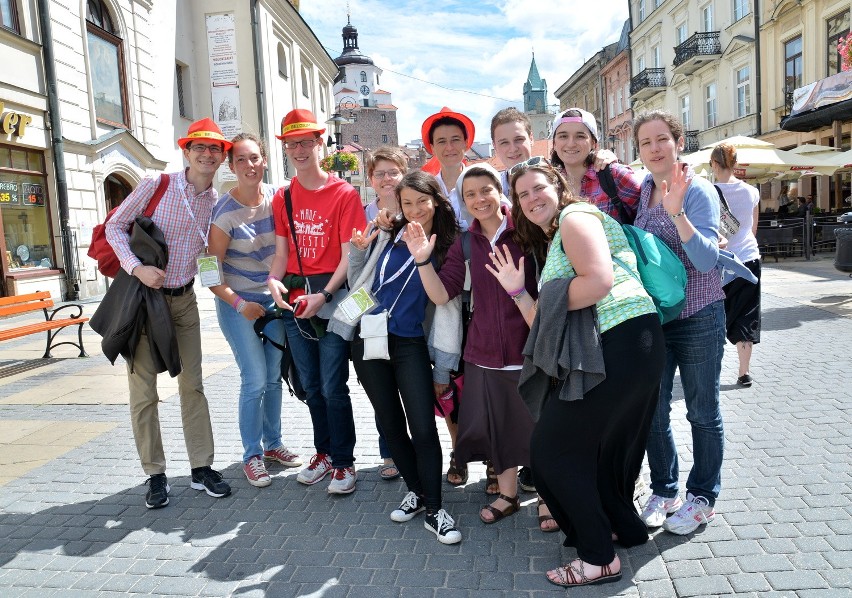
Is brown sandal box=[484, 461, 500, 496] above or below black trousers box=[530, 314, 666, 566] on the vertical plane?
below

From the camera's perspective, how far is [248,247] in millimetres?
4074

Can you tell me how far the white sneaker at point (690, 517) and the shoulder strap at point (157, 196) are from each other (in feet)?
11.3

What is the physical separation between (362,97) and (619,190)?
3935 inches

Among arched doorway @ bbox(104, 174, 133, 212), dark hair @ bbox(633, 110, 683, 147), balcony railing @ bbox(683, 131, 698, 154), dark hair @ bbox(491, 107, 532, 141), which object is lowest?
dark hair @ bbox(633, 110, 683, 147)

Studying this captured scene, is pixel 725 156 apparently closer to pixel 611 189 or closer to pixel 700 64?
pixel 611 189

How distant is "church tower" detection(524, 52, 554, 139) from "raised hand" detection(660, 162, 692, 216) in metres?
110

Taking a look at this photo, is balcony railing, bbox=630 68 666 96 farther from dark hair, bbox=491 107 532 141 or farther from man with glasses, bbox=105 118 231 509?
man with glasses, bbox=105 118 231 509

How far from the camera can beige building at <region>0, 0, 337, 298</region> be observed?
41.7ft

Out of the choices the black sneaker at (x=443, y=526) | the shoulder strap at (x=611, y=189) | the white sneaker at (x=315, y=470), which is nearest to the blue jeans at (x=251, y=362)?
the white sneaker at (x=315, y=470)

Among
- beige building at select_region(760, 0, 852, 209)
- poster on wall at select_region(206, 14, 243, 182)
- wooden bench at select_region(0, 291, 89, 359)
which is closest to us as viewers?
wooden bench at select_region(0, 291, 89, 359)

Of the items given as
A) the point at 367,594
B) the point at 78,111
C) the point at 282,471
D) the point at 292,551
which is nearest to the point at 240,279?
the point at 282,471

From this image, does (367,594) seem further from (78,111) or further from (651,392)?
(78,111)

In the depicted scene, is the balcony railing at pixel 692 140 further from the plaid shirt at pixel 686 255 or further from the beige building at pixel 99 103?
the plaid shirt at pixel 686 255

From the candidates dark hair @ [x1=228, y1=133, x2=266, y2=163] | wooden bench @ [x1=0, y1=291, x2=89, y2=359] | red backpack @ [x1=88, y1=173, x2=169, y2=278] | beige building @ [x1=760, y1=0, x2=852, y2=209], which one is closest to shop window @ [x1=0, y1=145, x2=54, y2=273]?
wooden bench @ [x1=0, y1=291, x2=89, y2=359]
